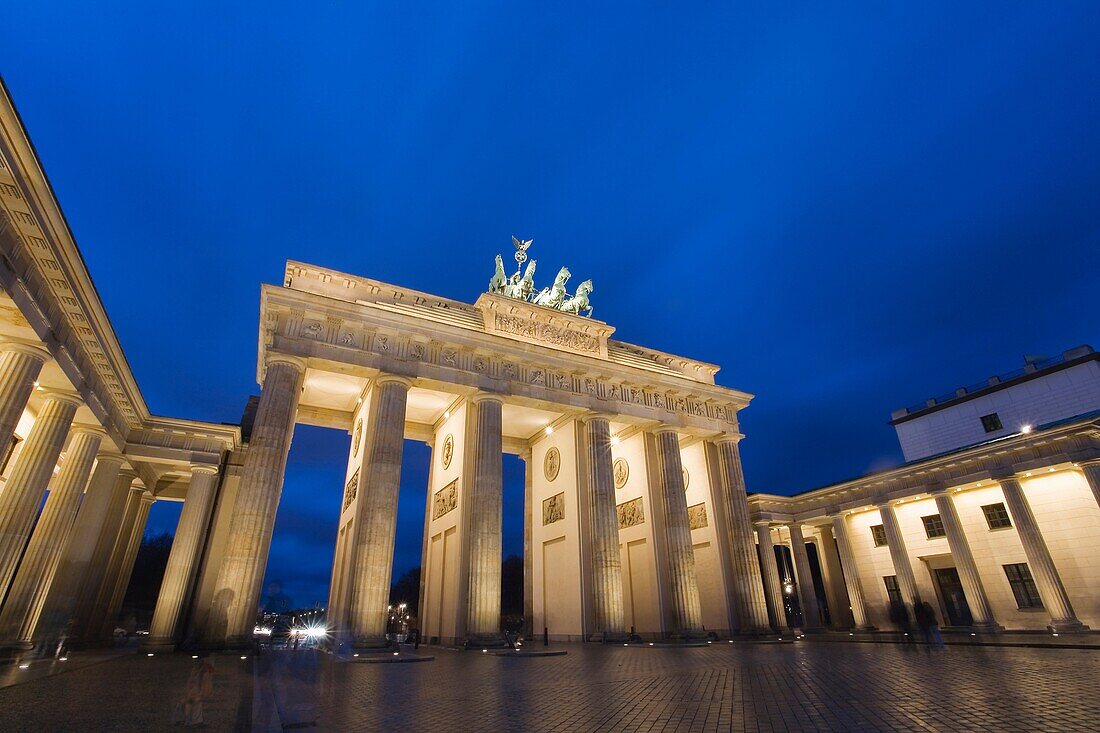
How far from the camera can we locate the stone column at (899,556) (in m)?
30.7

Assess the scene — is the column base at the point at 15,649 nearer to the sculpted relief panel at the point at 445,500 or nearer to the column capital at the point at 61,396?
the column capital at the point at 61,396

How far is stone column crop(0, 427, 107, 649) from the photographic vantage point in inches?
631

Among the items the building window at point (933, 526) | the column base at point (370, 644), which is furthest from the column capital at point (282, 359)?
the building window at point (933, 526)

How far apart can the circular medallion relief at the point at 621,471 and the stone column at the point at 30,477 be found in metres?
23.7

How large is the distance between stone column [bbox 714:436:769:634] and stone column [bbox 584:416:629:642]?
6.37 metres

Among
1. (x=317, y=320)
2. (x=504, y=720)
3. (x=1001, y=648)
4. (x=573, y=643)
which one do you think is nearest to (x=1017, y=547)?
(x=1001, y=648)

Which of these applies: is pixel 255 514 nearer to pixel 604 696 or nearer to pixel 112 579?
pixel 112 579

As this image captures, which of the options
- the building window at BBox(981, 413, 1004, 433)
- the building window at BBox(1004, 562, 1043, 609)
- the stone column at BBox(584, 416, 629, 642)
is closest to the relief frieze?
the stone column at BBox(584, 416, 629, 642)

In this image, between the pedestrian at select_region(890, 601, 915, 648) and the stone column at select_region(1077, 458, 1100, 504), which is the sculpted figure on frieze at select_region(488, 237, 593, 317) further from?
the stone column at select_region(1077, 458, 1100, 504)

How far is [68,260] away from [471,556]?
616 inches

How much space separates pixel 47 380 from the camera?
15258 mm

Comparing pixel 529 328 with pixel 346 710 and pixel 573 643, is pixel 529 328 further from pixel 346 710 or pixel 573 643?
pixel 346 710

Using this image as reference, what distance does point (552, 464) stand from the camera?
28.7 metres

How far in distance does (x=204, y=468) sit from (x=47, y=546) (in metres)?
5.25
